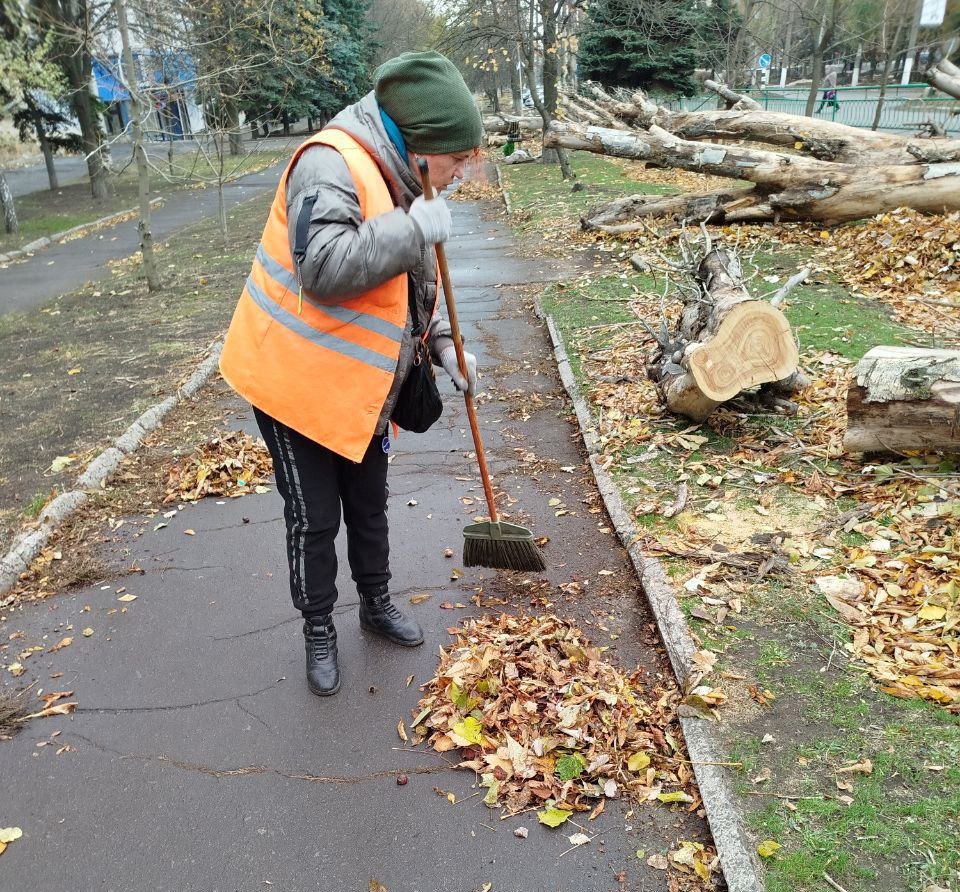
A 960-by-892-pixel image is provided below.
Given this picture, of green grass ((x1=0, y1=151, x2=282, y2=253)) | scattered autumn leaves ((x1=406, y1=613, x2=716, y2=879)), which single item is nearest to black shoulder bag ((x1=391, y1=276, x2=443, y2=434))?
scattered autumn leaves ((x1=406, y1=613, x2=716, y2=879))

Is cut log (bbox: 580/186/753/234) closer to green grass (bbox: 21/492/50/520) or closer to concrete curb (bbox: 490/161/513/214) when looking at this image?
concrete curb (bbox: 490/161/513/214)

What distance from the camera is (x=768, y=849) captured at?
2.43m

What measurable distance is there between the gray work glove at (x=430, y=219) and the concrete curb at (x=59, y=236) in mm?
16011

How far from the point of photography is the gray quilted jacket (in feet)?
8.23

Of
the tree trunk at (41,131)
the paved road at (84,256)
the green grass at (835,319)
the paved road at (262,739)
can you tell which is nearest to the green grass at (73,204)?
the tree trunk at (41,131)

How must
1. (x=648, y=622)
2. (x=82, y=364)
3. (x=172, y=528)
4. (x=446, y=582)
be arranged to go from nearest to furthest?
(x=648, y=622), (x=446, y=582), (x=172, y=528), (x=82, y=364)

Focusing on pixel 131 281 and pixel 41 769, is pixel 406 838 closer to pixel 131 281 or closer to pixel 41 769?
pixel 41 769

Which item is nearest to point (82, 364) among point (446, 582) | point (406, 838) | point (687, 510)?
point (446, 582)

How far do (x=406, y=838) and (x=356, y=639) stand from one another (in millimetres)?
1157

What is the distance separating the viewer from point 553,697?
3.14 meters

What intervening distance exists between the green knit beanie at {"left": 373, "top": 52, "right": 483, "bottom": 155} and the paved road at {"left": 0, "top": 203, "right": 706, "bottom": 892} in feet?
6.88

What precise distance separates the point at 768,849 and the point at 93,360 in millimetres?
7965

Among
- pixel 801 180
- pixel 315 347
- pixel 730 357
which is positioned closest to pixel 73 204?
pixel 801 180

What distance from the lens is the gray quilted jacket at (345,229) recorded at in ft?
8.23
